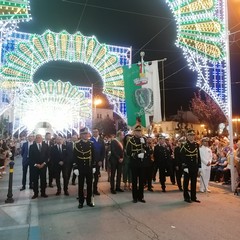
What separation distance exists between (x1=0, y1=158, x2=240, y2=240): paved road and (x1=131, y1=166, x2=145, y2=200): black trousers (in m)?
0.29

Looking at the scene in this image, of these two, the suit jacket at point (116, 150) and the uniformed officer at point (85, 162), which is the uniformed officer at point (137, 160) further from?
the suit jacket at point (116, 150)

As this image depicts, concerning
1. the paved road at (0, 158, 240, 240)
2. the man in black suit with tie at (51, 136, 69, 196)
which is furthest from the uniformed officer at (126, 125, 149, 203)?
the man in black suit with tie at (51, 136, 69, 196)

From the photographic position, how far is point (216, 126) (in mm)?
41562

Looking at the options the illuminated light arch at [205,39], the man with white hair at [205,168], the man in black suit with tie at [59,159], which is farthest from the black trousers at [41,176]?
the illuminated light arch at [205,39]

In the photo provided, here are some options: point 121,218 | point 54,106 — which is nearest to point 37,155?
point 121,218

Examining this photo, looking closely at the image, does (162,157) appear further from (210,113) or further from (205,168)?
(210,113)

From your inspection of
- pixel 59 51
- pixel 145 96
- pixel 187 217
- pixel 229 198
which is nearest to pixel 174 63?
pixel 59 51

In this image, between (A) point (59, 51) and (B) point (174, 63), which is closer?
(A) point (59, 51)

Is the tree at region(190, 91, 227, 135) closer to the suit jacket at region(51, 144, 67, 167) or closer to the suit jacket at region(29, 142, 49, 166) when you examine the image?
the suit jacket at region(51, 144, 67, 167)

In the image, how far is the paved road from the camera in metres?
5.72

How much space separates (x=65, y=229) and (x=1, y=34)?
9.39 m

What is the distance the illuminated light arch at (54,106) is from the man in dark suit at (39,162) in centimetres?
2195

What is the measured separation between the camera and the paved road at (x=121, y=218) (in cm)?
572

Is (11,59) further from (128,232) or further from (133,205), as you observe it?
(128,232)
